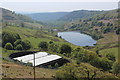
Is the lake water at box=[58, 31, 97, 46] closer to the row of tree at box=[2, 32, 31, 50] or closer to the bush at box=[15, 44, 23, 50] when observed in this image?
the row of tree at box=[2, 32, 31, 50]

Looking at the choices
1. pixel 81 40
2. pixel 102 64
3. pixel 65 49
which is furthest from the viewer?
pixel 81 40

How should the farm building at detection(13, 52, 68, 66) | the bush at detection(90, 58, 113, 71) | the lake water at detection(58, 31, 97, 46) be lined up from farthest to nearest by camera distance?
the lake water at detection(58, 31, 97, 46), the bush at detection(90, 58, 113, 71), the farm building at detection(13, 52, 68, 66)

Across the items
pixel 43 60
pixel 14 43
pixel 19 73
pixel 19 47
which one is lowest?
pixel 19 73

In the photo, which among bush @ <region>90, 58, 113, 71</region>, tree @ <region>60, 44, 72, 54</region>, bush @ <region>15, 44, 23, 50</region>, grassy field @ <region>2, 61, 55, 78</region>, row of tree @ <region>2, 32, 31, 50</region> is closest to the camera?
grassy field @ <region>2, 61, 55, 78</region>

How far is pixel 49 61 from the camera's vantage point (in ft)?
164

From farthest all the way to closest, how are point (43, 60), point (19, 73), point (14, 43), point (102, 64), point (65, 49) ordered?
point (14, 43) → point (65, 49) → point (102, 64) → point (43, 60) → point (19, 73)

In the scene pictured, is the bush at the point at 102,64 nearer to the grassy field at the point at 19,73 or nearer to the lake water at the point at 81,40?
the grassy field at the point at 19,73

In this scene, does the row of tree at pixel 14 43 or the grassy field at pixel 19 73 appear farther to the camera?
the row of tree at pixel 14 43

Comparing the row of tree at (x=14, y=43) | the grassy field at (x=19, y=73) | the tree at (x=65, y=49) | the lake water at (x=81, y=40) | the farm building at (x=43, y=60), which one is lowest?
the grassy field at (x=19, y=73)

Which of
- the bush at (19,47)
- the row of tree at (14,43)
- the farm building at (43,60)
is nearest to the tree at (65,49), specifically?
the farm building at (43,60)

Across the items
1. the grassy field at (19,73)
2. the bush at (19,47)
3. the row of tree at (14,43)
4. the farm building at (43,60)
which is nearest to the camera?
the grassy field at (19,73)

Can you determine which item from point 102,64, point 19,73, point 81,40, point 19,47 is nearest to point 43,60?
point 102,64

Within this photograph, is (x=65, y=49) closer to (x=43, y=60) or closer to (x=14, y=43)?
(x=43, y=60)

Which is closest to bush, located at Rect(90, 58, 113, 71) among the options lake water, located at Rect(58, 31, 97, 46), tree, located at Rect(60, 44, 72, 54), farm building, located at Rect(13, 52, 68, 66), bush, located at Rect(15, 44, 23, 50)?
farm building, located at Rect(13, 52, 68, 66)
